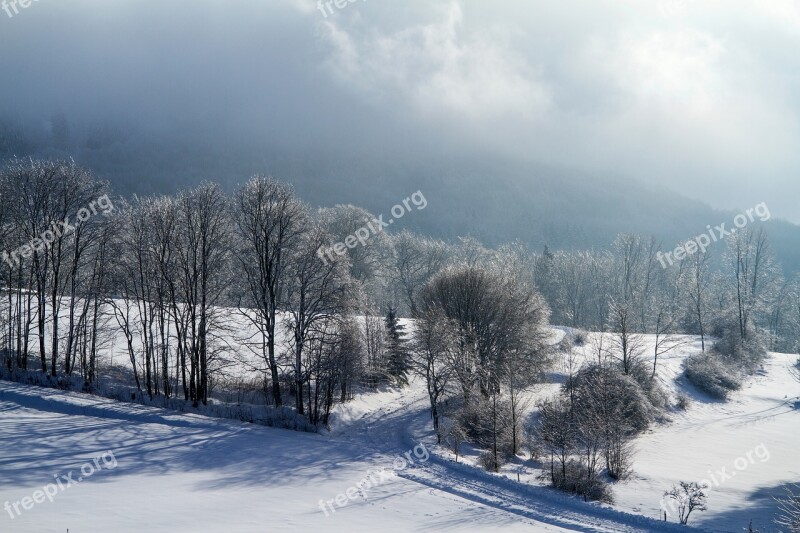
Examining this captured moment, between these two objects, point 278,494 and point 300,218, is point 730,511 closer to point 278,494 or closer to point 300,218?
point 278,494

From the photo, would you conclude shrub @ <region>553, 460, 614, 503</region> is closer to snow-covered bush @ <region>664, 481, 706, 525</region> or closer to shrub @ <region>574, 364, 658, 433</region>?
snow-covered bush @ <region>664, 481, 706, 525</region>

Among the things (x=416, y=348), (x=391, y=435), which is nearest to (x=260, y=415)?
(x=391, y=435)

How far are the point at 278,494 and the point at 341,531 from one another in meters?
4.08

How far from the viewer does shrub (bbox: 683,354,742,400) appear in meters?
42.1

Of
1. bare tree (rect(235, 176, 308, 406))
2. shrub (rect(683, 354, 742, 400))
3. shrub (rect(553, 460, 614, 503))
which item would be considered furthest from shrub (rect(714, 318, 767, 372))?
bare tree (rect(235, 176, 308, 406))

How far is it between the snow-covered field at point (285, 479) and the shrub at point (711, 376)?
12.9 meters

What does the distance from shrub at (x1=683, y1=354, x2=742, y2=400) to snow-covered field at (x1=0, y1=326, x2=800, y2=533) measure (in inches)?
507

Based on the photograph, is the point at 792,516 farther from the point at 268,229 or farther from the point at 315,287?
the point at 268,229

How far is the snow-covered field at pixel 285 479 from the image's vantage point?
→ 42.7ft

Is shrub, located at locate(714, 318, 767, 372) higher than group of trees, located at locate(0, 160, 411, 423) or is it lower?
lower

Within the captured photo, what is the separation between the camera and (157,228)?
27.5 metres

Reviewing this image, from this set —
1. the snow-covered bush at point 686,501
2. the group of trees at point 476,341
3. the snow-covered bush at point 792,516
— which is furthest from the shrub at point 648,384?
the snow-covered bush at point 792,516

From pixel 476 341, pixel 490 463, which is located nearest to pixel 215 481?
pixel 490 463

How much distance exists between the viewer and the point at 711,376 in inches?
1688
